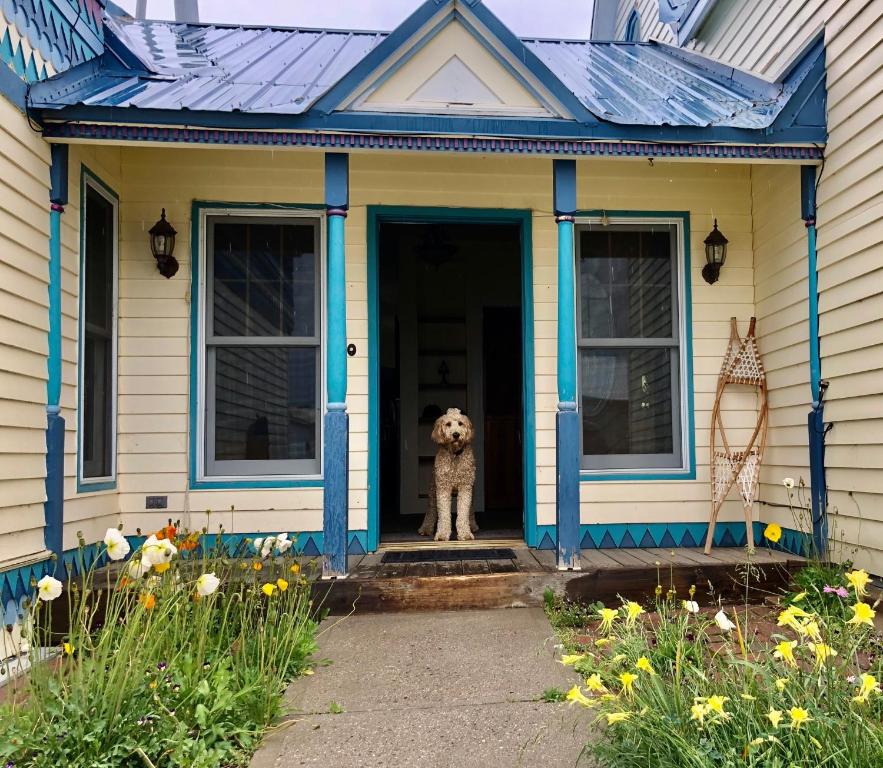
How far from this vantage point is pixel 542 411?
5.03m

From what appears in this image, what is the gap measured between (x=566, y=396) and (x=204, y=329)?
8.47 feet

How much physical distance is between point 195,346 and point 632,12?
6.24 meters

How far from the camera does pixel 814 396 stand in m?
4.29

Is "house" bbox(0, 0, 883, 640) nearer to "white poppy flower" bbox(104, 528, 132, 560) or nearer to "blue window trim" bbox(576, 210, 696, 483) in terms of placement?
"blue window trim" bbox(576, 210, 696, 483)

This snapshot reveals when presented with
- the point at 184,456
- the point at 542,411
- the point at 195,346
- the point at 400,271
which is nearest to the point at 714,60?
the point at 542,411

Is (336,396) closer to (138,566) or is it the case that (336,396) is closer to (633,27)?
(138,566)

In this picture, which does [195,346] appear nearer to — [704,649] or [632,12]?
[704,649]

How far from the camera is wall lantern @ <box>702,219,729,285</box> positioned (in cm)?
505

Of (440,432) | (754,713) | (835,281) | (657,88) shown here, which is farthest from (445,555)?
(657,88)

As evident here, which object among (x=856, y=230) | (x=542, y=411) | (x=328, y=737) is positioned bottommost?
(x=328, y=737)

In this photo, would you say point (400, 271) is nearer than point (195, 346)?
No

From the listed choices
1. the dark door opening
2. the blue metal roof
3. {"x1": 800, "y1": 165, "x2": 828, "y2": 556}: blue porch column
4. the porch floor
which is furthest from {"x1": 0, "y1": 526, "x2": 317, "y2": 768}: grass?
the dark door opening

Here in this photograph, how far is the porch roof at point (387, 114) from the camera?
12.7 feet

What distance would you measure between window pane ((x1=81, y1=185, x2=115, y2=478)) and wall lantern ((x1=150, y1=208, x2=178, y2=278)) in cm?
30
